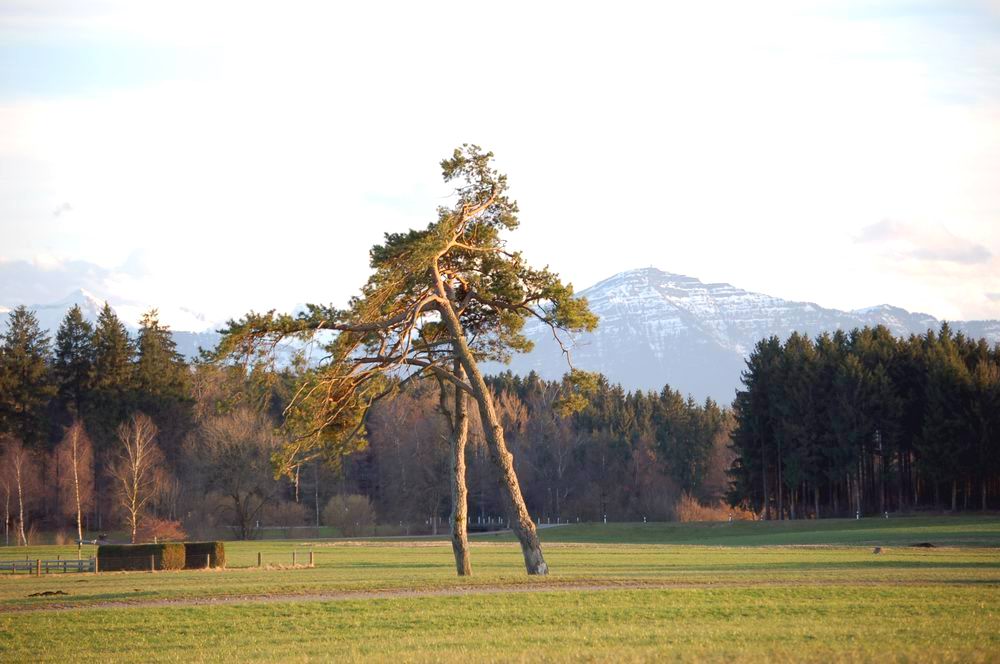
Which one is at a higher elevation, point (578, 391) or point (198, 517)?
point (578, 391)

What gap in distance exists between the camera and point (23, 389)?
92.8 meters

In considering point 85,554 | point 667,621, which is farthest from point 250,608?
point 85,554

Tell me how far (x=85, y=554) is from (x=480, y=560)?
1088 inches

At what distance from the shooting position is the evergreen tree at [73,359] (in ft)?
322

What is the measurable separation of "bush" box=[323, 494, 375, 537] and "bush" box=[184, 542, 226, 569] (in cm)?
4424

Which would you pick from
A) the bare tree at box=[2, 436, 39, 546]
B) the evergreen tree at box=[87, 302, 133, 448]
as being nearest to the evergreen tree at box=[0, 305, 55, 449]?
the bare tree at box=[2, 436, 39, 546]

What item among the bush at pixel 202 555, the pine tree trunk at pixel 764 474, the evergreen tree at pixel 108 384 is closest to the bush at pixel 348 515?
the evergreen tree at pixel 108 384

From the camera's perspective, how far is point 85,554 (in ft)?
209

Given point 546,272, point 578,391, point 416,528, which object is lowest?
point 416,528

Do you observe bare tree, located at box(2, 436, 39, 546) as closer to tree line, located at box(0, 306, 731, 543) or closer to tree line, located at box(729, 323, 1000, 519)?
tree line, located at box(0, 306, 731, 543)

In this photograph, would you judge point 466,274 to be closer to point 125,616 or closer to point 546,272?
point 546,272

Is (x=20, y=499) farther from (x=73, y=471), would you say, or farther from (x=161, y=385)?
(x=161, y=385)

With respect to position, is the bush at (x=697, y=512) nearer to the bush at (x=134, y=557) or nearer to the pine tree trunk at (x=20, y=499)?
the pine tree trunk at (x=20, y=499)

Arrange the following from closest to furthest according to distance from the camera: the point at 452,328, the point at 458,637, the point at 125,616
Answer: the point at 458,637 → the point at 125,616 → the point at 452,328
